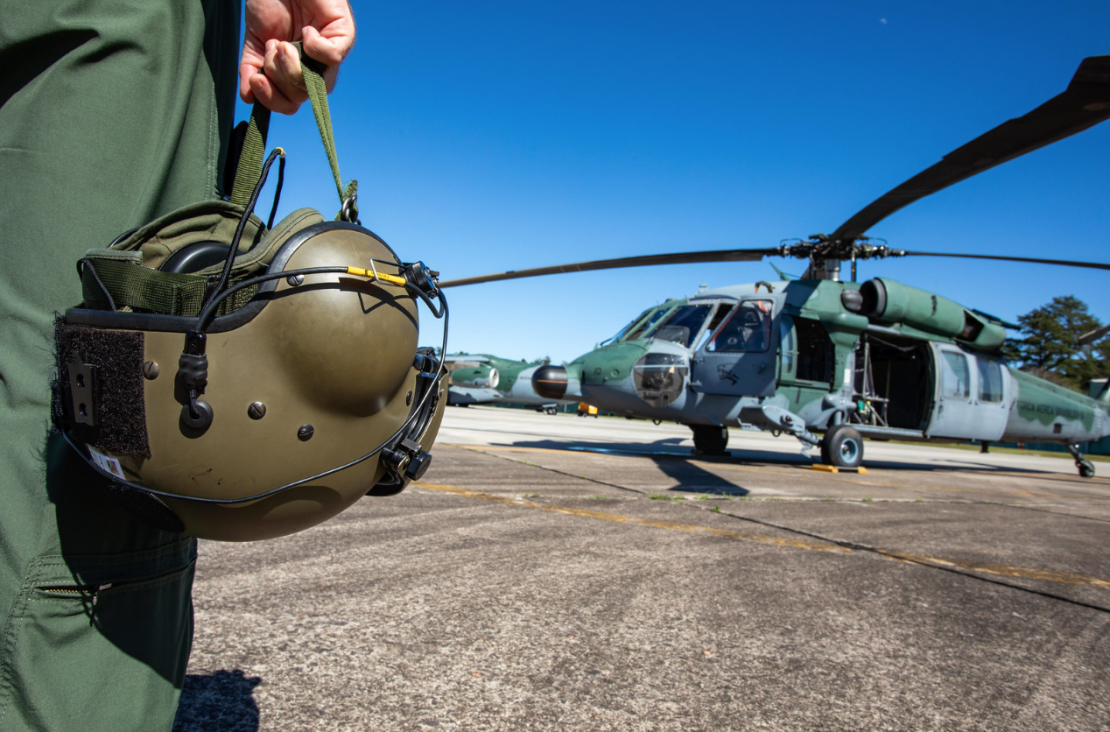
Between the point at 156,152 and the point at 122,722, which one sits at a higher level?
the point at 156,152

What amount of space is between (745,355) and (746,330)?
41cm

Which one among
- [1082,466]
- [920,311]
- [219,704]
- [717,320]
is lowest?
[219,704]

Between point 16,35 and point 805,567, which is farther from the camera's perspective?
point 805,567

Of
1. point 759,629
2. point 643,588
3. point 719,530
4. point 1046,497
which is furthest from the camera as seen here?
point 1046,497

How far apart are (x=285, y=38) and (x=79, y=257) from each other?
0.66m

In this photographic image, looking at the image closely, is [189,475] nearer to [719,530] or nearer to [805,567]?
[805,567]

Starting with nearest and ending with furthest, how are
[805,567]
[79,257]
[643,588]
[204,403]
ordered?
[204,403] < [79,257] < [643,588] < [805,567]

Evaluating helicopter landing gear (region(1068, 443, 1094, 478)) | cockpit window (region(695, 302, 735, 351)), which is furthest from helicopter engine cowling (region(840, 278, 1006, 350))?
helicopter landing gear (region(1068, 443, 1094, 478))

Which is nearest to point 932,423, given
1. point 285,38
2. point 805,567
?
point 805,567

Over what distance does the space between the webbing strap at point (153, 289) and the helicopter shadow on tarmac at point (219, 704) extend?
112 centimetres

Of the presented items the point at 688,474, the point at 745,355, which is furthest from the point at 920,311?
the point at 688,474

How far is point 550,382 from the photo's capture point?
9.37 m

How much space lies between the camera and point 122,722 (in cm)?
94

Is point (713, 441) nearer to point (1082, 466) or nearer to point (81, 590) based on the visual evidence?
point (1082, 466)
